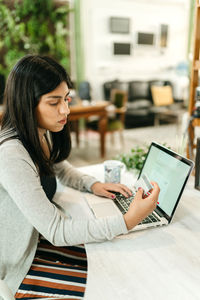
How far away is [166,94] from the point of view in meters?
6.02

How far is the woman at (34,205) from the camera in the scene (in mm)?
822

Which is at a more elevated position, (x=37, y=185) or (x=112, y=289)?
(x=37, y=185)

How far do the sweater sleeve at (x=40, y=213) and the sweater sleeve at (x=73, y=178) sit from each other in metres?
0.37

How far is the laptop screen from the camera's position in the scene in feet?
3.01

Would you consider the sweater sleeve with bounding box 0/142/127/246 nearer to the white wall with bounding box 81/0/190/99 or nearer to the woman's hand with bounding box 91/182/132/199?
the woman's hand with bounding box 91/182/132/199

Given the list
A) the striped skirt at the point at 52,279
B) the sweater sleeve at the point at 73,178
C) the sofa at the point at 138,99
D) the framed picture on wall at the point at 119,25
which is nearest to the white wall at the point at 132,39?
the framed picture on wall at the point at 119,25

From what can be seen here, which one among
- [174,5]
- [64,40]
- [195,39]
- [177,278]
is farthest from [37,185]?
[174,5]

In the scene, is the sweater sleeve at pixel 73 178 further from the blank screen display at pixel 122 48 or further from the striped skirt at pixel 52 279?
the blank screen display at pixel 122 48

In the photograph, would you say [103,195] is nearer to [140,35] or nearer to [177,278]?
[177,278]

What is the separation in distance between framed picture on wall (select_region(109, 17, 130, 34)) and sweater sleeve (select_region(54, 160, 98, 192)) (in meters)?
5.07

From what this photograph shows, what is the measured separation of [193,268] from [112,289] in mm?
232

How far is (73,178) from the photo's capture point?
4.17 feet

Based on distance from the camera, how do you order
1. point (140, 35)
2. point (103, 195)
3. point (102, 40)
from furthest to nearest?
point (140, 35)
point (102, 40)
point (103, 195)

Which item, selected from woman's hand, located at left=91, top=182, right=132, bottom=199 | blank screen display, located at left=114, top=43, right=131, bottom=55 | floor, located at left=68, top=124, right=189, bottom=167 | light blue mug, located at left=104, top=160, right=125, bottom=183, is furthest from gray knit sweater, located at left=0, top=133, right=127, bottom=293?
blank screen display, located at left=114, top=43, right=131, bottom=55
